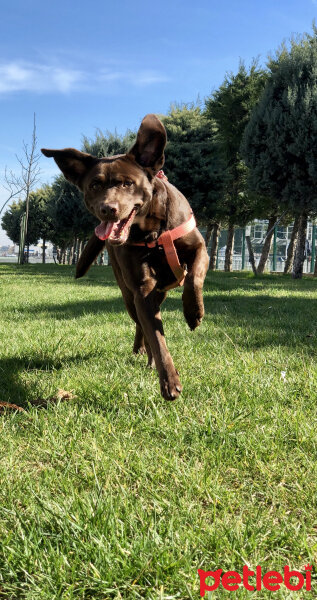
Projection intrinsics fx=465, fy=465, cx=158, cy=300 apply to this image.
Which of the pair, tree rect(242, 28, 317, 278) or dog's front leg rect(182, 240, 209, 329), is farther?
tree rect(242, 28, 317, 278)

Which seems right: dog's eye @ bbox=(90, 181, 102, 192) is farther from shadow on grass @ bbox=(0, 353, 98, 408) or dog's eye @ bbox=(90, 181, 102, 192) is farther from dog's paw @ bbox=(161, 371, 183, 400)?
shadow on grass @ bbox=(0, 353, 98, 408)

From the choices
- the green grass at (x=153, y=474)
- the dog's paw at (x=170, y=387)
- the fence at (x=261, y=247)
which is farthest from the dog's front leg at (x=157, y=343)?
the fence at (x=261, y=247)

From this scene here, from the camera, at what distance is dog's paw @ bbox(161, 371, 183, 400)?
2.51 m

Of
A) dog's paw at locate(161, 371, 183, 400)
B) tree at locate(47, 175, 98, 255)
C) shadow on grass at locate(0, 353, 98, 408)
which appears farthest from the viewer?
tree at locate(47, 175, 98, 255)

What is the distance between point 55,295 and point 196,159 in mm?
15422

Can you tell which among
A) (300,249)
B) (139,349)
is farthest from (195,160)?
(139,349)

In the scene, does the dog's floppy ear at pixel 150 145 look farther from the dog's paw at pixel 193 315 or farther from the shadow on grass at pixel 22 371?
the shadow on grass at pixel 22 371

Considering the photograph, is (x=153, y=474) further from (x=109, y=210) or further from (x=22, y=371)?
(x=22, y=371)

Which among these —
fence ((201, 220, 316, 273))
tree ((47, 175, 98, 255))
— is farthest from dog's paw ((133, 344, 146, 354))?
tree ((47, 175, 98, 255))

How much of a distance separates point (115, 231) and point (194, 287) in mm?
639

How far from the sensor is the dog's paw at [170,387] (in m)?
2.51

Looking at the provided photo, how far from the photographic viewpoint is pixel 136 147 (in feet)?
9.91

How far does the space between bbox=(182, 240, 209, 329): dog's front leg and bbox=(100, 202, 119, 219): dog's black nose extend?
69 cm

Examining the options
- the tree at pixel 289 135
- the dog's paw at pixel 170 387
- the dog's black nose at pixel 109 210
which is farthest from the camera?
the tree at pixel 289 135
